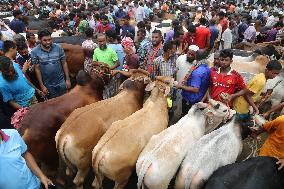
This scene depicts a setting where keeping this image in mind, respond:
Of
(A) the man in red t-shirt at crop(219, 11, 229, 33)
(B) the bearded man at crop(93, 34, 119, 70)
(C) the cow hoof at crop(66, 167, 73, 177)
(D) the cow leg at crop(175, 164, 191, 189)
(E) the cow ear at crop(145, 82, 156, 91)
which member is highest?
(B) the bearded man at crop(93, 34, 119, 70)

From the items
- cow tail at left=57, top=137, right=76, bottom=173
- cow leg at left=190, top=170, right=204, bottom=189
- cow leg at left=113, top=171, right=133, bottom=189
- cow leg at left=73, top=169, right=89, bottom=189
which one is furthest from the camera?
cow leg at left=73, top=169, right=89, bottom=189

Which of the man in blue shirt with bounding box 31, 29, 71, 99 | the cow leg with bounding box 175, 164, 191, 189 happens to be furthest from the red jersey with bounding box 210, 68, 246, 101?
the man in blue shirt with bounding box 31, 29, 71, 99

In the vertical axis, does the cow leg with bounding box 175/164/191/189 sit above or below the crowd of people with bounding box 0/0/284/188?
below

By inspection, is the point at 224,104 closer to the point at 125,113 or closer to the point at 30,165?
the point at 125,113

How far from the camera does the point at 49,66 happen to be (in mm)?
5863

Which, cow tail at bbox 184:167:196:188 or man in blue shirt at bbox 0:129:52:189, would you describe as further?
cow tail at bbox 184:167:196:188

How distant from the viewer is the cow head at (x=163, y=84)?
5.39 metres

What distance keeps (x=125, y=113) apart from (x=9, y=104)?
1711mm

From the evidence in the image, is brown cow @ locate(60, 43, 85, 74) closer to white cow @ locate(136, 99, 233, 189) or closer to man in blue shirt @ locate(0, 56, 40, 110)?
man in blue shirt @ locate(0, 56, 40, 110)

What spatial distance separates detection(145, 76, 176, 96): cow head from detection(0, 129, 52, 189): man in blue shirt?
250cm

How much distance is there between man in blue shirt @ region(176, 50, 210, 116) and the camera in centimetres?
511

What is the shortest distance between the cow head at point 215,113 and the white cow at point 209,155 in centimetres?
17

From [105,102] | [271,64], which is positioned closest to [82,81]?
[105,102]

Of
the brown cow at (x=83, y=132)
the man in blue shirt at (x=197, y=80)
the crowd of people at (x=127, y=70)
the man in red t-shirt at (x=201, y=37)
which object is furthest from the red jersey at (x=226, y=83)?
the man in red t-shirt at (x=201, y=37)
